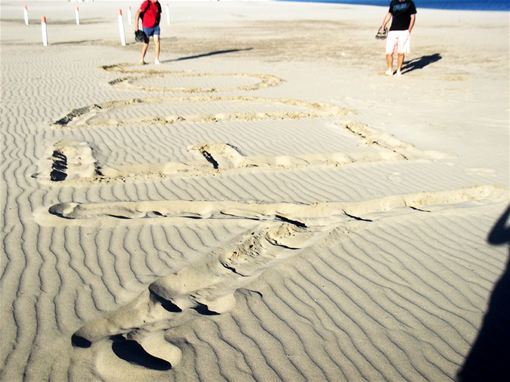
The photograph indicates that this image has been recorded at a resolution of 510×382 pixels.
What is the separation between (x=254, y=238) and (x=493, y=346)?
82.5 inches

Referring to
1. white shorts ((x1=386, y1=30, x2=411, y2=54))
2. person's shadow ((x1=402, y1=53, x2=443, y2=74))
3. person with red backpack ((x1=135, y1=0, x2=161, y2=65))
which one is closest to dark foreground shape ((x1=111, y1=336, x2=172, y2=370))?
white shorts ((x1=386, y1=30, x2=411, y2=54))

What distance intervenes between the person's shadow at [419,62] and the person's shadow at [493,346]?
1143 cm

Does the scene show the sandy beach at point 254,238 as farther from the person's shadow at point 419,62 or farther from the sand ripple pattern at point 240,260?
the person's shadow at point 419,62

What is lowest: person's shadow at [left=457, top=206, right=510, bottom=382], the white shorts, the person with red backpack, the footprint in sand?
person's shadow at [left=457, top=206, right=510, bottom=382]

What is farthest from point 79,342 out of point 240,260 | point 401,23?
point 401,23

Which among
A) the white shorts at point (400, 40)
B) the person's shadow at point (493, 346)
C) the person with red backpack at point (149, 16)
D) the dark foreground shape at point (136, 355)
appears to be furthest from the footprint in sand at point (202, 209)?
the person with red backpack at point (149, 16)

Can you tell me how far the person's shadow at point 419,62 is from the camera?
1438 cm

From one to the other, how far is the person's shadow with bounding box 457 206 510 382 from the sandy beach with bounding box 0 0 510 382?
16 mm

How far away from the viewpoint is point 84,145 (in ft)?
23.4

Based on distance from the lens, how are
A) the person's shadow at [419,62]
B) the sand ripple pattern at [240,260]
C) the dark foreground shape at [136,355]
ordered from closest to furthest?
1. the dark foreground shape at [136,355]
2. the sand ripple pattern at [240,260]
3. the person's shadow at [419,62]

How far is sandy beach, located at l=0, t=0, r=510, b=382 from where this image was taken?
293 centimetres

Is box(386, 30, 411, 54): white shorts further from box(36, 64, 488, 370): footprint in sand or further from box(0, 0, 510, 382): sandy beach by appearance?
box(36, 64, 488, 370): footprint in sand

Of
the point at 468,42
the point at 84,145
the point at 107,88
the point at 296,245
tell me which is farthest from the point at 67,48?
the point at 296,245

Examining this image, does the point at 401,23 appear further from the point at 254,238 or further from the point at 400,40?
the point at 254,238
